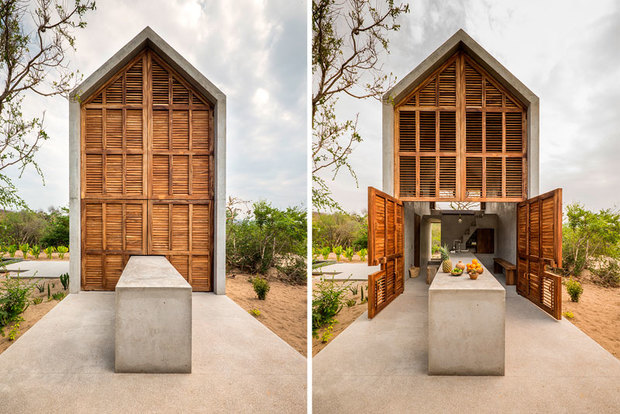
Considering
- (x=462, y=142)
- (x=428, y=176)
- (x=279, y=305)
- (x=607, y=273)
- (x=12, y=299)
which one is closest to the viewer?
(x=12, y=299)

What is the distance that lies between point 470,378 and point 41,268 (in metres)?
5.47

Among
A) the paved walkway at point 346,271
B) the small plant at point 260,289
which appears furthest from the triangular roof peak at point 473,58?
the small plant at point 260,289

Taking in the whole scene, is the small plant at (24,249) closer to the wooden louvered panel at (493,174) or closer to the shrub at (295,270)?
the shrub at (295,270)

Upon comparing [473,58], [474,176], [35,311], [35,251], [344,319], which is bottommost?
[344,319]

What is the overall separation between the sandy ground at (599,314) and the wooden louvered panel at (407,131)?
3.17 m

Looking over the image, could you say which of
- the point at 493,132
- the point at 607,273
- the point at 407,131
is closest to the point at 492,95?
the point at 493,132

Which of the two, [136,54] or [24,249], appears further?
[136,54]

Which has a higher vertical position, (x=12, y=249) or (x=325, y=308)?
Answer: (x=12, y=249)

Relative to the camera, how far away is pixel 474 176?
16.9 ft

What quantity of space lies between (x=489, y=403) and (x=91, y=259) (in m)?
5.62

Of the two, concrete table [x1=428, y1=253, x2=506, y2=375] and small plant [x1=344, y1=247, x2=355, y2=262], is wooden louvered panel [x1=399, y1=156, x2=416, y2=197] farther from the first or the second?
small plant [x1=344, y1=247, x2=355, y2=262]

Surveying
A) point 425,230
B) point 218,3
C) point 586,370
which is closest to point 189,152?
point 218,3

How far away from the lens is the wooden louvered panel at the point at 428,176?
5223mm

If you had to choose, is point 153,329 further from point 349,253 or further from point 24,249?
point 349,253
